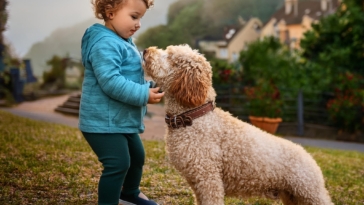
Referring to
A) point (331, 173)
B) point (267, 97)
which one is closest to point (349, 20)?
point (267, 97)

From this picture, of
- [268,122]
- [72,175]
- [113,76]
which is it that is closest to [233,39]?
[268,122]

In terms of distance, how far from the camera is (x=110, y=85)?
110 inches

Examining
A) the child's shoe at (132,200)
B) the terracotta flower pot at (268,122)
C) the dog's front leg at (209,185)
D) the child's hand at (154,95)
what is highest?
the child's hand at (154,95)

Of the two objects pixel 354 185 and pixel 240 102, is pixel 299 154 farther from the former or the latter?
pixel 240 102

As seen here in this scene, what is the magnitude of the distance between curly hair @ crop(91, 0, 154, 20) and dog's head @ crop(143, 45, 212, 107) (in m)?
0.36

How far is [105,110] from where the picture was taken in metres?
2.92

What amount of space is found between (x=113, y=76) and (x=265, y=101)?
10379 millimetres

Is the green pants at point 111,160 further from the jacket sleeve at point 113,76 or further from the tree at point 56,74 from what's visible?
the tree at point 56,74

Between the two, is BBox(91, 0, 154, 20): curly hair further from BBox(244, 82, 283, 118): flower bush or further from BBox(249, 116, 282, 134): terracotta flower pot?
BBox(244, 82, 283, 118): flower bush

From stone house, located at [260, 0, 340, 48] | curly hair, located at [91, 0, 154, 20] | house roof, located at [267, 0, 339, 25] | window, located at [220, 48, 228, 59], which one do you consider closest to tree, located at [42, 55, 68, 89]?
window, located at [220, 48, 228, 59]

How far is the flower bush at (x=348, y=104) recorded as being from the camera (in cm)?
1286

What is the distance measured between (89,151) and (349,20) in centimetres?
1218

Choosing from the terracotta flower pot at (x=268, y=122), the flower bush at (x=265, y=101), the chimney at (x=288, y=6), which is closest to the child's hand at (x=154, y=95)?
the terracotta flower pot at (x=268, y=122)

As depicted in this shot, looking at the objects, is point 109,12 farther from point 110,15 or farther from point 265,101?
point 265,101
